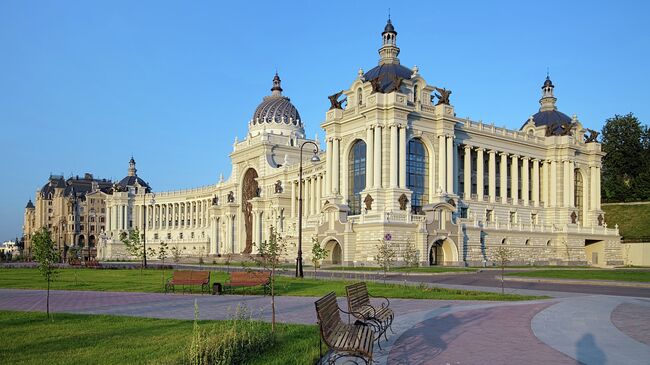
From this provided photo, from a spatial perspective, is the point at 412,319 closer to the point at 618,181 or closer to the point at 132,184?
the point at 618,181

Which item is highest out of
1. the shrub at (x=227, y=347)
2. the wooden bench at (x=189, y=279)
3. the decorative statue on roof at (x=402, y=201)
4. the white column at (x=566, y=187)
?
the white column at (x=566, y=187)

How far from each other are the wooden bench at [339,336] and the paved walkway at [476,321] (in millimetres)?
826

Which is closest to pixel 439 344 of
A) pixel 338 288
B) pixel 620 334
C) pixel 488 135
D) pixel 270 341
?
pixel 270 341

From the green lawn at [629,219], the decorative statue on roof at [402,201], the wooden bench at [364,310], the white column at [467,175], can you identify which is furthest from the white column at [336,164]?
the wooden bench at [364,310]

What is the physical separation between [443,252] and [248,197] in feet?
155

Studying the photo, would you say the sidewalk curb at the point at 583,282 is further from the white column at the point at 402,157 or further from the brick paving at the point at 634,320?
the white column at the point at 402,157

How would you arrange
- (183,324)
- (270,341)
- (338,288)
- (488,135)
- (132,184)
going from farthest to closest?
1. (132,184)
2. (488,135)
3. (338,288)
4. (183,324)
5. (270,341)

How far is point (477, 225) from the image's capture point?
64.5m

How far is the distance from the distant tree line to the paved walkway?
269 ft

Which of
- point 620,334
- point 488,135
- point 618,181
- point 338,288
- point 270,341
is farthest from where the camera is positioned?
point 618,181

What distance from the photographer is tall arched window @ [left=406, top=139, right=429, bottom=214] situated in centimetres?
6475

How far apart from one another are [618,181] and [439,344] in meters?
97.7

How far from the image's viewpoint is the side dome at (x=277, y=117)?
104688 mm

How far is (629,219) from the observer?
89.8 m
